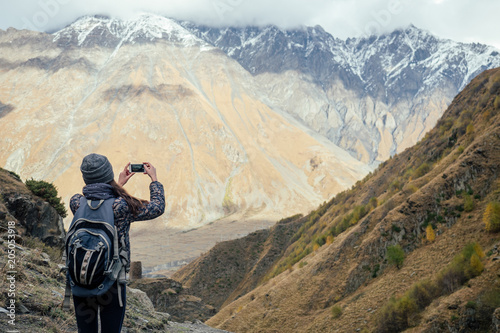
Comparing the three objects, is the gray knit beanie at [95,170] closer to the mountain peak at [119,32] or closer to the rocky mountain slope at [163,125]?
the rocky mountain slope at [163,125]

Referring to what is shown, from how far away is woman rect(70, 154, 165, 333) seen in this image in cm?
354

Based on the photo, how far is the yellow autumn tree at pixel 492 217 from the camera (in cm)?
1110

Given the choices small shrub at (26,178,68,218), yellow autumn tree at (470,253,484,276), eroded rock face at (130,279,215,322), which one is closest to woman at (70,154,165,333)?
yellow autumn tree at (470,253,484,276)

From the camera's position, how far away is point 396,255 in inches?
541

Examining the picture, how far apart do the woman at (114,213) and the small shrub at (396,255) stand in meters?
11.9

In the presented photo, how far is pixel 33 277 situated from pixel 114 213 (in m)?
4.48

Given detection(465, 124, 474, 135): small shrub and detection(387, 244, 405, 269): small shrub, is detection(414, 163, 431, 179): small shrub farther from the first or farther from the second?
detection(387, 244, 405, 269): small shrub

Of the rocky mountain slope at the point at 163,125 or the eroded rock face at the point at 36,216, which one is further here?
→ the rocky mountain slope at the point at 163,125

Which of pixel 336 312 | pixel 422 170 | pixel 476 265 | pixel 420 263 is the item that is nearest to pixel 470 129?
pixel 422 170

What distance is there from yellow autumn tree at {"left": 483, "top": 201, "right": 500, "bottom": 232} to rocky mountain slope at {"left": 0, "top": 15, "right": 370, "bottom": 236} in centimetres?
8821

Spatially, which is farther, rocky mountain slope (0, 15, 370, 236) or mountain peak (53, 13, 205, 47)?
mountain peak (53, 13, 205, 47)

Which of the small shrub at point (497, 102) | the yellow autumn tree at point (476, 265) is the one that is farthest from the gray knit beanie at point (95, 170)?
the small shrub at point (497, 102)

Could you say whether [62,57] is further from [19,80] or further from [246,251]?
[246,251]

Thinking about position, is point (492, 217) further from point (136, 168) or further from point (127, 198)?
point (127, 198)
